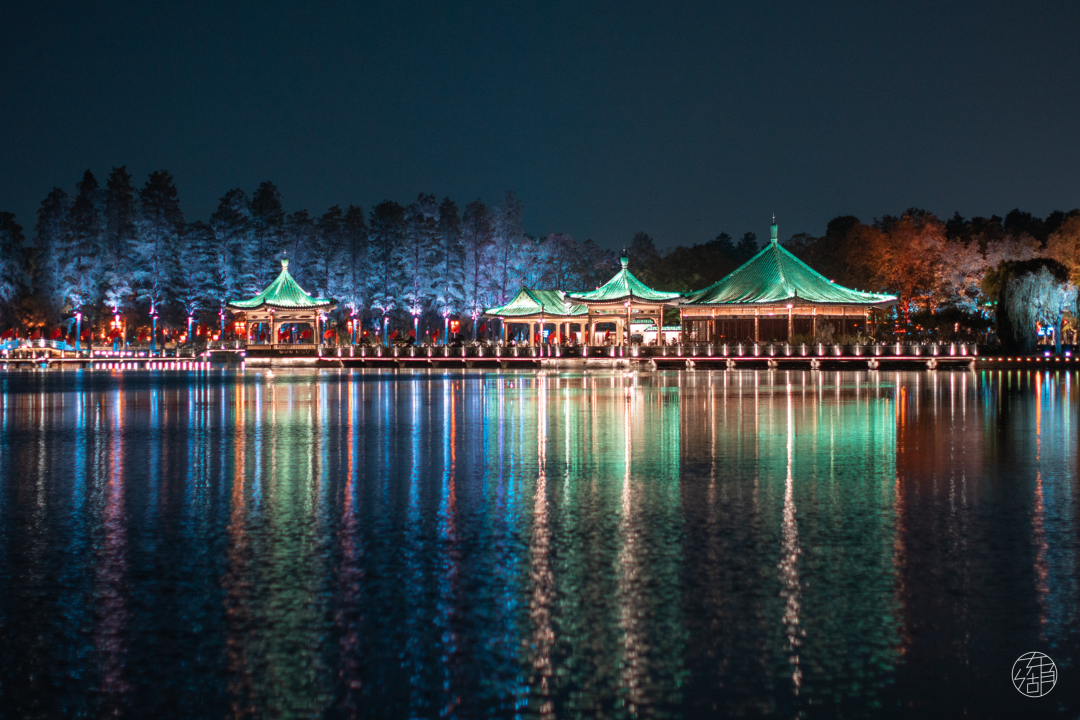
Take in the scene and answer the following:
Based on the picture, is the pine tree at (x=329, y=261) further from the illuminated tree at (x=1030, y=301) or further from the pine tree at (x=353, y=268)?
the illuminated tree at (x=1030, y=301)

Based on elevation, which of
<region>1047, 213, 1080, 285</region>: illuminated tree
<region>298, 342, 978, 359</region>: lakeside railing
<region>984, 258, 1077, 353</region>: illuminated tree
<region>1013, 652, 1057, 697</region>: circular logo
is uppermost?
<region>1047, 213, 1080, 285</region>: illuminated tree

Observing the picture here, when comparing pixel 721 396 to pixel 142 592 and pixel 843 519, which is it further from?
pixel 142 592

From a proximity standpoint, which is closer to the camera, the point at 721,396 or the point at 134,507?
the point at 134,507

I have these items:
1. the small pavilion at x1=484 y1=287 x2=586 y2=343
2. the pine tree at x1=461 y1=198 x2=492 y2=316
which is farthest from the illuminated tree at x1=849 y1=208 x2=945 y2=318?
the pine tree at x1=461 y1=198 x2=492 y2=316

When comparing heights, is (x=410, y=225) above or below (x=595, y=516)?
above

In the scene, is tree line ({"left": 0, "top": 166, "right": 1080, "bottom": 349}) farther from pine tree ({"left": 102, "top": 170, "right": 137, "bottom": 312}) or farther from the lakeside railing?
the lakeside railing

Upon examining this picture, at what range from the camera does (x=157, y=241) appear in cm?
7731

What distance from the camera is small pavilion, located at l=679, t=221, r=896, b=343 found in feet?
186

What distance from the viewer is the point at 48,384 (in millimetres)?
39844

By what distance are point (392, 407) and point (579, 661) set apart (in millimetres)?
20272

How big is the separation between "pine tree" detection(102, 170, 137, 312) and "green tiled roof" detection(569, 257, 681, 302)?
34.7 m

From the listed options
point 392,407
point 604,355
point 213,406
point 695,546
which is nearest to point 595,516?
point 695,546

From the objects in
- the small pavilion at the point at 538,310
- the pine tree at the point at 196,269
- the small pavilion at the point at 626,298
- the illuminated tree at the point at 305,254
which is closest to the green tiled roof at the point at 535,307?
the small pavilion at the point at 538,310

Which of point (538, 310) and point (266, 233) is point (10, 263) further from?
point (538, 310)
